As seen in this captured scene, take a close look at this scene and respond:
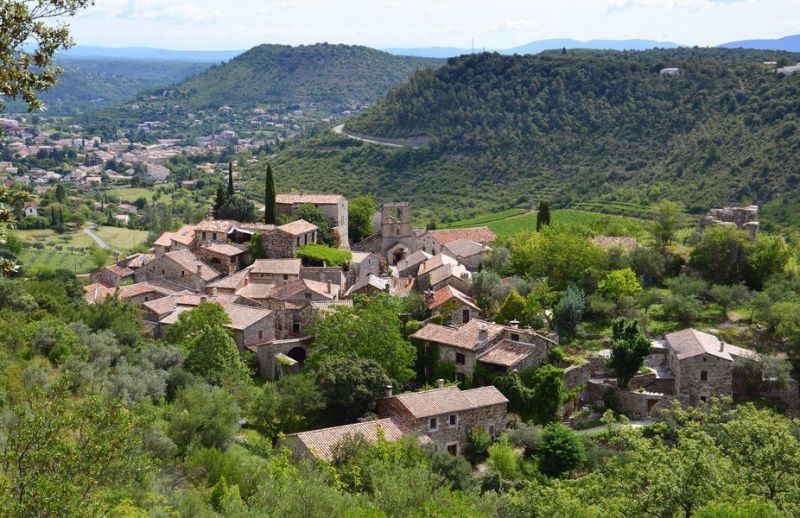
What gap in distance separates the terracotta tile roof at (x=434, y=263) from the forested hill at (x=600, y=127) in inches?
1482

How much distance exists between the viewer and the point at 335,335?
35562mm

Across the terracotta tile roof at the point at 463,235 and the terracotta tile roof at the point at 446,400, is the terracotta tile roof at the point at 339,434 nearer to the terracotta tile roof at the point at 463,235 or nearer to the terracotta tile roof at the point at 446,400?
the terracotta tile roof at the point at 446,400

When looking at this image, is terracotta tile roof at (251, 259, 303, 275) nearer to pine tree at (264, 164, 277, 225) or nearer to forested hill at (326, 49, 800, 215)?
pine tree at (264, 164, 277, 225)

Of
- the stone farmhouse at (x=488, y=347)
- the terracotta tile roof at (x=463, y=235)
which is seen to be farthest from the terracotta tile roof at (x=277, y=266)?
the terracotta tile roof at (x=463, y=235)

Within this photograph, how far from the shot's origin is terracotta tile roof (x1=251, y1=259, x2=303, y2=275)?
43969 mm

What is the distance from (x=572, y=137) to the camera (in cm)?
10138

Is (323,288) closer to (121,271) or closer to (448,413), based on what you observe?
(448,413)

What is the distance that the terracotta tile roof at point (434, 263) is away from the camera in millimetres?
46656

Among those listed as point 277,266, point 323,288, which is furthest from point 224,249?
point 323,288

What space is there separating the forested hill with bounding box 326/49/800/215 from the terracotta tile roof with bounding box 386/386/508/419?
5028 centimetres

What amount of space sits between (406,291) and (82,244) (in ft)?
187

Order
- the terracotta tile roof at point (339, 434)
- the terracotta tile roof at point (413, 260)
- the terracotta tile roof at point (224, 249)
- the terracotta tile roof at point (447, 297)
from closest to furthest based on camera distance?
the terracotta tile roof at point (339, 434)
the terracotta tile roof at point (447, 297)
the terracotta tile roof at point (224, 249)
the terracotta tile roof at point (413, 260)

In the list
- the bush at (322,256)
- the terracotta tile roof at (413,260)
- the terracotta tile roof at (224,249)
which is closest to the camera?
the bush at (322,256)

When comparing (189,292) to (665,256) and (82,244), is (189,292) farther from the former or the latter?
(82,244)
